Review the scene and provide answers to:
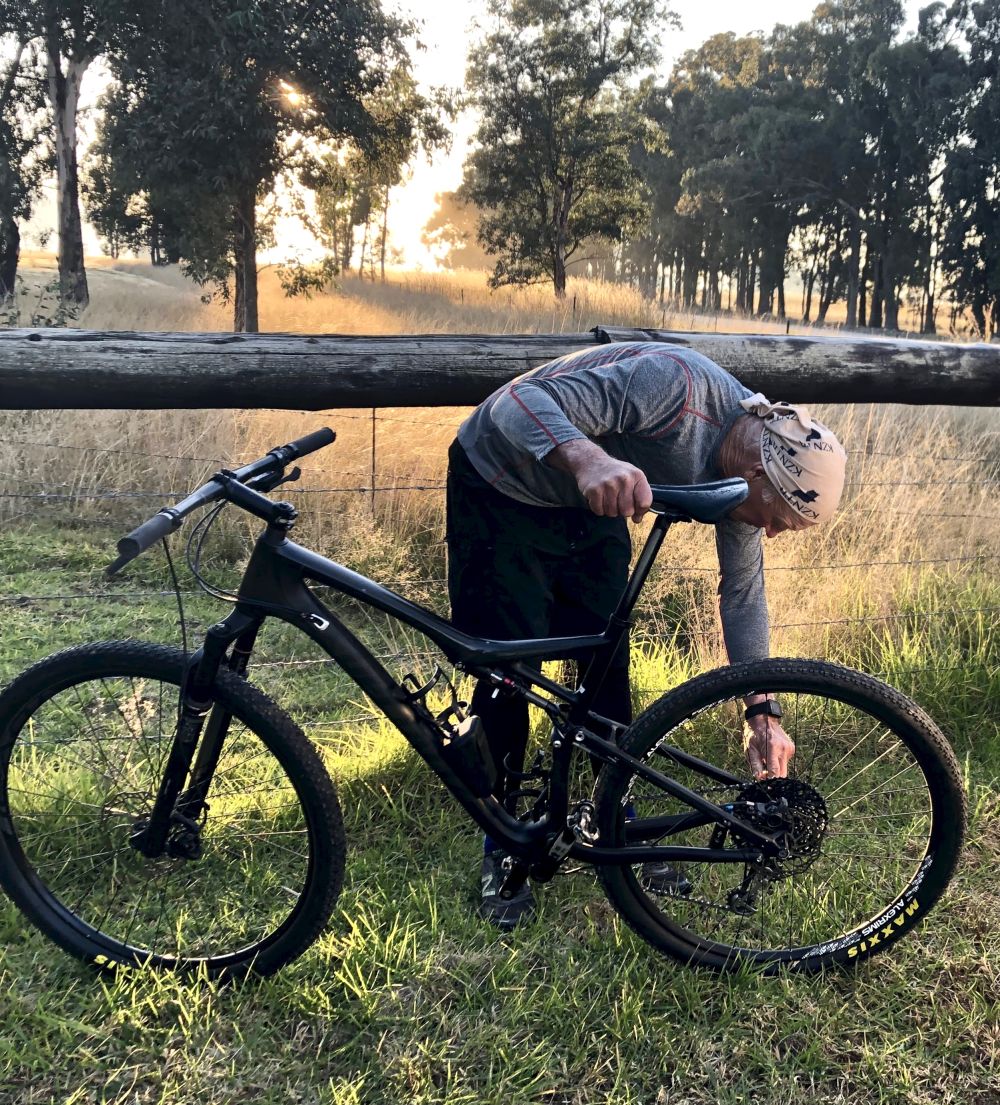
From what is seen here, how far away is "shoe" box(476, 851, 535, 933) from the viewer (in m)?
2.41

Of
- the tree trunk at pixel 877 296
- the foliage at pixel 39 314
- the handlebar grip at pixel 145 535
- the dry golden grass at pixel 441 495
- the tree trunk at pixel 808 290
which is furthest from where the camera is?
the tree trunk at pixel 808 290

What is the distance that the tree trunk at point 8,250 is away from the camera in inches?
815

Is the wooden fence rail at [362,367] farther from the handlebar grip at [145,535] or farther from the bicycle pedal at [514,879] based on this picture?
the bicycle pedal at [514,879]

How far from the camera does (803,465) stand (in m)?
1.88

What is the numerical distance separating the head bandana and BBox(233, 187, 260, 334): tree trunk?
61.1ft

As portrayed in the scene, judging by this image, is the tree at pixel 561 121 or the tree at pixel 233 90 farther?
the tree at pixel 561 121

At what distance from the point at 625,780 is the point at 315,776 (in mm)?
773

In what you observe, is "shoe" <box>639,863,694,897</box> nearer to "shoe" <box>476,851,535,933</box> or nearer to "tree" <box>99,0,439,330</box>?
"shoe" <box>476,851,535,933</box>

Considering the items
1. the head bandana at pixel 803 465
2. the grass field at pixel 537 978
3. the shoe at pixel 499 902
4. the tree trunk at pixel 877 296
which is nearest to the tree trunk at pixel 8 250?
the grass field at pixel 537 978

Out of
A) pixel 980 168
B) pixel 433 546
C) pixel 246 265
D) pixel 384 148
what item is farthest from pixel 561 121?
pixel 433 546

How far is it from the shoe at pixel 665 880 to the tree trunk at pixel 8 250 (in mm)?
22631

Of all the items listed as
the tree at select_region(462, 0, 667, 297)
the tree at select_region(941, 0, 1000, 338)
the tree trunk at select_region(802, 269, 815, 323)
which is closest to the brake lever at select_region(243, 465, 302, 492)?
the tree at select_region(462, 0, 667, 297)

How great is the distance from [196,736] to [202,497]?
0.67m

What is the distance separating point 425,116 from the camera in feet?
64.4
